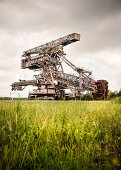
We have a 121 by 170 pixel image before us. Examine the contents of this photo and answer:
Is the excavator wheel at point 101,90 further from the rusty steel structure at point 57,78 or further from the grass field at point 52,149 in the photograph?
the grass field at point 52,149

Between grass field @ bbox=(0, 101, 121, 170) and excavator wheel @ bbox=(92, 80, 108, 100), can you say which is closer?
grass field @ bbox=(0, 101, 121, 170)

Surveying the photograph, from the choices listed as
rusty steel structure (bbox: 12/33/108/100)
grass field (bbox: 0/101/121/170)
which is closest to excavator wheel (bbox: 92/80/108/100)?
rusty steel structure (bbox: 12/33/108/100)

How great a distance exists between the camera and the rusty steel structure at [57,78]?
79.8 feet

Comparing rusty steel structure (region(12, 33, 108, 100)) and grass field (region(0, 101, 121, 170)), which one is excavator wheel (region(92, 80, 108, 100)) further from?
grass field (region(0, 101, 121, 170))

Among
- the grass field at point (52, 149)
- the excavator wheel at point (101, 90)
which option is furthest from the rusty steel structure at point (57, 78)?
the grass field at point (52, 149)

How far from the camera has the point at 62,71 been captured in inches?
1038

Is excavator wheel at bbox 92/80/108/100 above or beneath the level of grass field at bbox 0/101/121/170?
above

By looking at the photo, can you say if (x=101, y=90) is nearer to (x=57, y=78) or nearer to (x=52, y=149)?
(x=57, y=78)

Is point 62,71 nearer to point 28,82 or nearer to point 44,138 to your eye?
point 28,82

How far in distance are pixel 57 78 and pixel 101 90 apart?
8.08m

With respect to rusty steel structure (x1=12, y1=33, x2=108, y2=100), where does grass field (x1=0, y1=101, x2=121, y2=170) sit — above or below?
below

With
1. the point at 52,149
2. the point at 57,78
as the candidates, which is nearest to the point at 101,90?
the point at 57,78

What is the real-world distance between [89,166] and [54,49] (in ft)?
77.9

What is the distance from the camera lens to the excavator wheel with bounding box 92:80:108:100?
85.9ft
